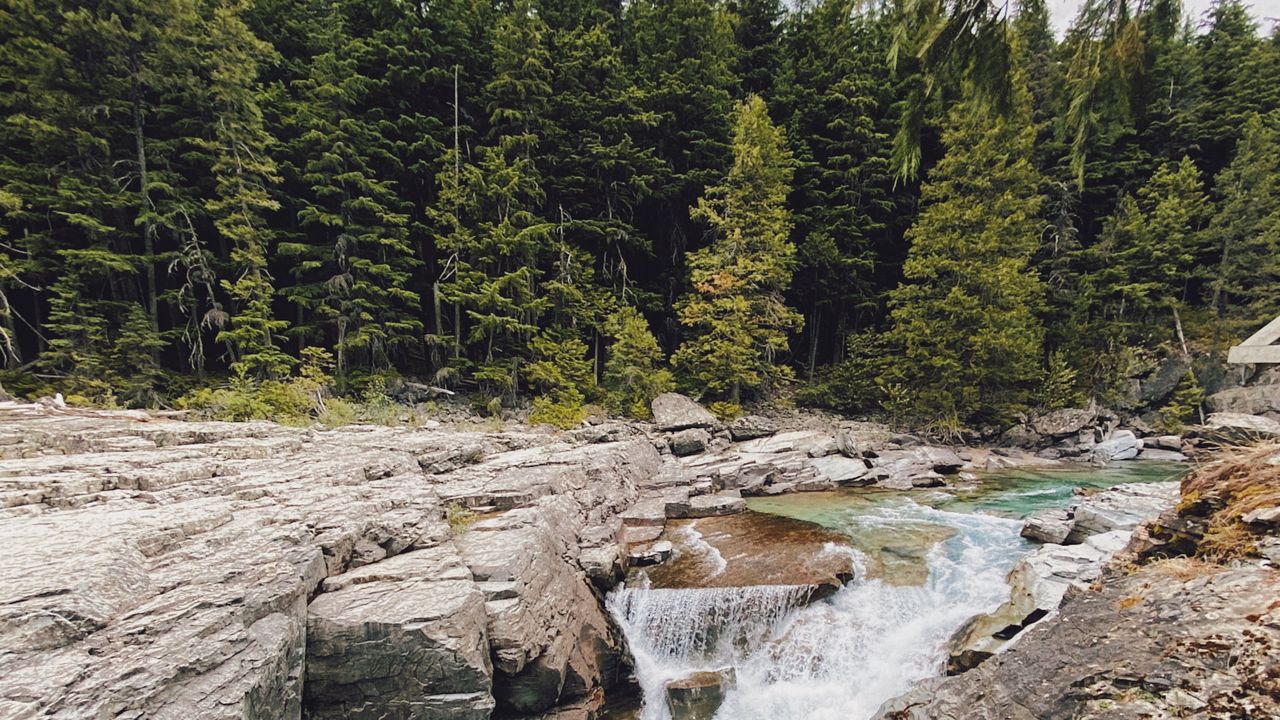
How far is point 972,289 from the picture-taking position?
1855cm

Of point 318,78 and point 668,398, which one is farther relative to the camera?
point 668,398

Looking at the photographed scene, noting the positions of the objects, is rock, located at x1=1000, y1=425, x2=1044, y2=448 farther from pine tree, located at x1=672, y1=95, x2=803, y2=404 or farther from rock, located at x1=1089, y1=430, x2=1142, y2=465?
pine tree, located at x1=672, y1=95, x2=803, y2=404

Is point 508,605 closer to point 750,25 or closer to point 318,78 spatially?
point 318,78

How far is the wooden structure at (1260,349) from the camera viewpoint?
287 cm

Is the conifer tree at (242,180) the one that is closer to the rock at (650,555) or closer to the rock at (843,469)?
the rock at (650,555)

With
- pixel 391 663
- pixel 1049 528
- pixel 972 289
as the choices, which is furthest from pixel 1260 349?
pixel 972 289

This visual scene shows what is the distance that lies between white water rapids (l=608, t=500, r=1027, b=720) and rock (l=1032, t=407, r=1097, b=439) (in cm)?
1534

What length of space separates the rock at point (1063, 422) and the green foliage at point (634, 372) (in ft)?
50.0

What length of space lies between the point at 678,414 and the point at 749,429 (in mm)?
2737

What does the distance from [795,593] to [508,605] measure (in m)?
4.08

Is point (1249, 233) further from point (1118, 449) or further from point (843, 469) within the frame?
point (843, 469)

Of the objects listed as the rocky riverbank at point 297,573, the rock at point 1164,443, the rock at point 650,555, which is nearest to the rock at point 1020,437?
the rock at point 1164,443

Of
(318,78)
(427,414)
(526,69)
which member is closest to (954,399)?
(427,414)

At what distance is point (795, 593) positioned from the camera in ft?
21.6
